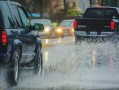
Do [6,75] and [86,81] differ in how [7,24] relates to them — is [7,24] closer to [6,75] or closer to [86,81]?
[6,75]

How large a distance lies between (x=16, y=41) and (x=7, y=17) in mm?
512

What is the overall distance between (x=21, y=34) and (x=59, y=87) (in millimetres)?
1631

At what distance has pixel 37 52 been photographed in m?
13.3

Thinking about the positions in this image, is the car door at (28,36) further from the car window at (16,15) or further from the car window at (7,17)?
the car window at (7,17)

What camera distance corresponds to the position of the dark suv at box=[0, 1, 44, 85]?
10.8 m

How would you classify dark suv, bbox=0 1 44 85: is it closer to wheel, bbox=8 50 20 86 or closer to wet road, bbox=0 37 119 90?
wheel, bbox=8 50 20 86

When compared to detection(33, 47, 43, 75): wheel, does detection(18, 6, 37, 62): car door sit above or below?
above

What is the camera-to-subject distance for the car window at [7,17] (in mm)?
11135

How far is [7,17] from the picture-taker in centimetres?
1130

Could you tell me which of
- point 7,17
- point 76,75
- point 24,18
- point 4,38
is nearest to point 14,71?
point 4,38

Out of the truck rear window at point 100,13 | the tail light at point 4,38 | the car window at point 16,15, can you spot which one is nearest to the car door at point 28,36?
the car window at point 16,15

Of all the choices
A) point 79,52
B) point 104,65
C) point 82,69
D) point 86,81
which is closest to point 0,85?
point 86,81

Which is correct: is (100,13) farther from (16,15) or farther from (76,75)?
(16,15)

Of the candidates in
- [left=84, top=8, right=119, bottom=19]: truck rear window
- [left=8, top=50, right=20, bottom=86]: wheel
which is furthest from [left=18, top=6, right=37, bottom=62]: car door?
[left=84, top=8, right=119, bottom=19]: truck rear window
